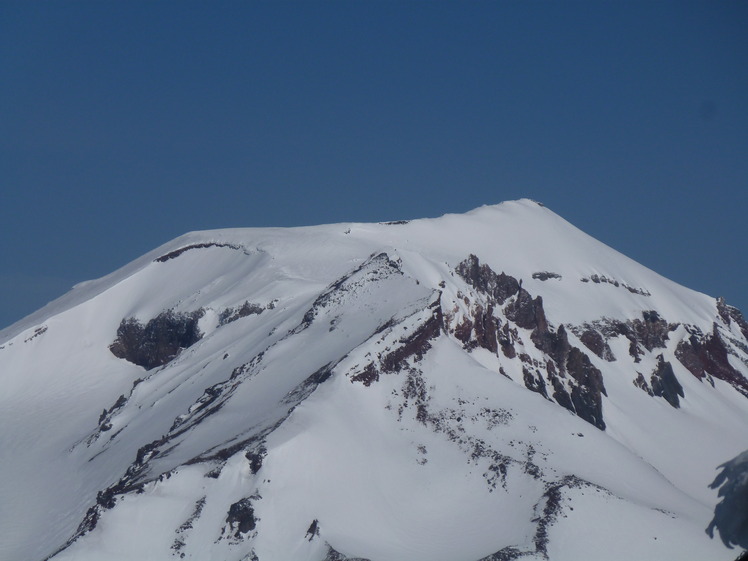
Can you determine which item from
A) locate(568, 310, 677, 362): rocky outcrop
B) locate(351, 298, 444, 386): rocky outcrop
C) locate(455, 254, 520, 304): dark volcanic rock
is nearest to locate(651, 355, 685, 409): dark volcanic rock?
locate(568, 310, 677, 362): rocky outcrop

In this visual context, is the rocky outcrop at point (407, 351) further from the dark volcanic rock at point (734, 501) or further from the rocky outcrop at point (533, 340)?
the dark volcanic rock at point (734, 501)

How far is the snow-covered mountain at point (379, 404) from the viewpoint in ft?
133

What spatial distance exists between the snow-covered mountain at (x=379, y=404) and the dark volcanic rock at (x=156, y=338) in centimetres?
19

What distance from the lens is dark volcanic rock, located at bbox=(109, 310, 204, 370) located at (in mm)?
80188

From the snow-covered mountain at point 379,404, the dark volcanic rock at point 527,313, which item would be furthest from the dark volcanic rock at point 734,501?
the dark volcanic rock at point 527,313

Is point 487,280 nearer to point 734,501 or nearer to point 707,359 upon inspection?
point 707,359

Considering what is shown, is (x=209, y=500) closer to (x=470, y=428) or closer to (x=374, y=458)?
(x=374, y=458)

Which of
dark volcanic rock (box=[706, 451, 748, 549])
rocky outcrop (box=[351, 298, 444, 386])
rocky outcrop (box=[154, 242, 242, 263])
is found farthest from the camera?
rocky outcrop (box=[154, 242, 242, 263])

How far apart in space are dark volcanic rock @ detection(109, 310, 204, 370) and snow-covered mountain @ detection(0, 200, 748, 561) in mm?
195

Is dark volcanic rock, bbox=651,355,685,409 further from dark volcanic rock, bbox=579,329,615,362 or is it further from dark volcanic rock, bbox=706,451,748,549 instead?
dark volcanic rock, bbox=706,451,748,549

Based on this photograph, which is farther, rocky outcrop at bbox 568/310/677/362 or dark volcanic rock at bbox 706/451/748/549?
rocky outcrop at bbox 568/310/677/362

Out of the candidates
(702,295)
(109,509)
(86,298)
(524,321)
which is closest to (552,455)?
(109,509)

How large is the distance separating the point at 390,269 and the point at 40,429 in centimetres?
3128

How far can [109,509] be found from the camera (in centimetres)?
4181
